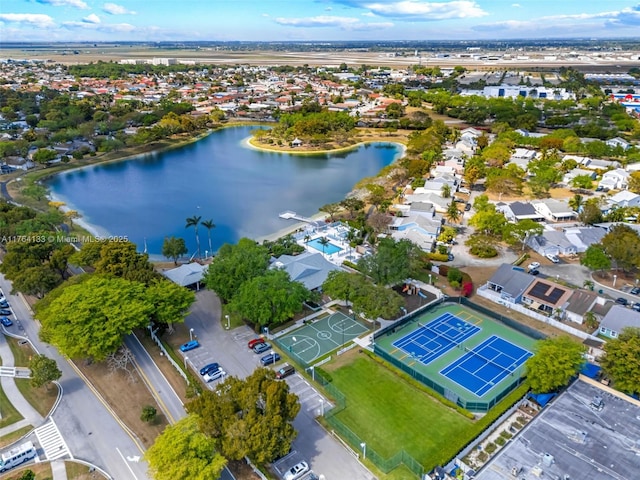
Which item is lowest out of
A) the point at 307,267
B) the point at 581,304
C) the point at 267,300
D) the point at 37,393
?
the point at 37,393

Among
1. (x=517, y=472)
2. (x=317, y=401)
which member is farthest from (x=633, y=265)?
(x=317, y=401)

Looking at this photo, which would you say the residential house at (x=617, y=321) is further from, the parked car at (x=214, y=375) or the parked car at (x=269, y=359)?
the parked car at (x=214, y=375)

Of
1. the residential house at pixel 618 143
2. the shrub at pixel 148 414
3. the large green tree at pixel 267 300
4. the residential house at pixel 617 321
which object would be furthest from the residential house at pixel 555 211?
the shrub at pixel 148 414

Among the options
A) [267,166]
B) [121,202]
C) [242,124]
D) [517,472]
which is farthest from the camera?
[242,124]

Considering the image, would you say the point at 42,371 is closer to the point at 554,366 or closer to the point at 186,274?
the point at 186,274

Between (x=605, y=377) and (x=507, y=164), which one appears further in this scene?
(x=507, y=164)

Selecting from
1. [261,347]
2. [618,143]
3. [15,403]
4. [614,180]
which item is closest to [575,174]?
[614,180]

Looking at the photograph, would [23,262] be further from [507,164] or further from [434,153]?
[507,164]
